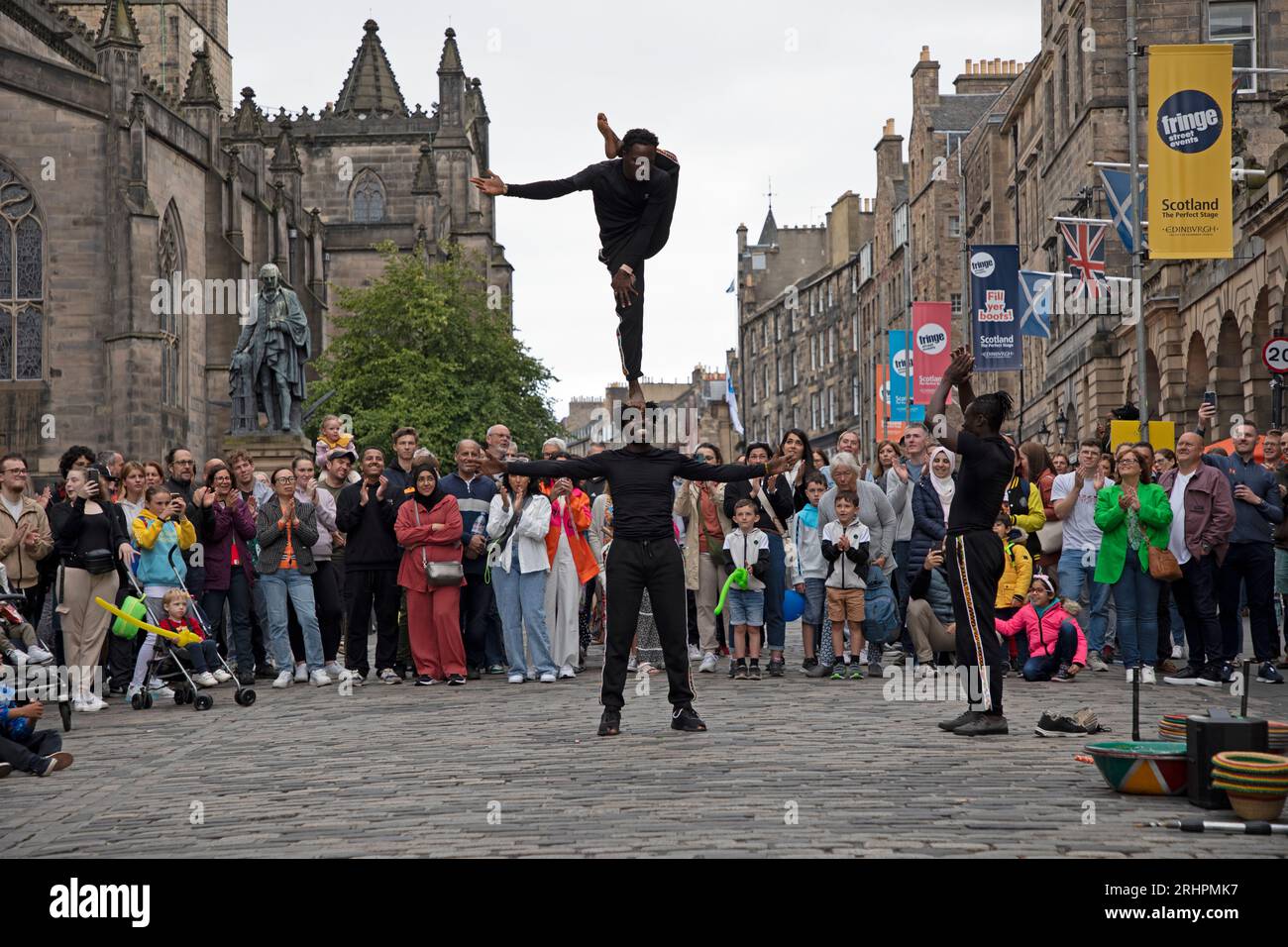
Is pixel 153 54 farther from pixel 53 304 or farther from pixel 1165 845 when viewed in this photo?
pixel 1165 845

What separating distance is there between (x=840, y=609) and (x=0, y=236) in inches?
1264

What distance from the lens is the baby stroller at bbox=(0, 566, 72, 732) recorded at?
38.4 ft

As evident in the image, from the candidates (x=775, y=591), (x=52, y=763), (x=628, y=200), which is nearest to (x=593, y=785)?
(x=628, y=200)

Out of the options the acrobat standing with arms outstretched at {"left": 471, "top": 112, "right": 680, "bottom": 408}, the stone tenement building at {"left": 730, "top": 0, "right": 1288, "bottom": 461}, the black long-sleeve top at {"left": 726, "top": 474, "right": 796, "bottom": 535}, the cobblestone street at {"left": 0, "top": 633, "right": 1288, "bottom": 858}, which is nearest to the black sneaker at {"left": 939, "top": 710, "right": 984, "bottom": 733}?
the cobblestone street at {"left": 0, "top": 633, "right": 1288, "bottom": 858}

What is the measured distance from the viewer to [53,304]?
134ft

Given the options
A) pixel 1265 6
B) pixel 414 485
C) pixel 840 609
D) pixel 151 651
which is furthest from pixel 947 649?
pixel 1265 6

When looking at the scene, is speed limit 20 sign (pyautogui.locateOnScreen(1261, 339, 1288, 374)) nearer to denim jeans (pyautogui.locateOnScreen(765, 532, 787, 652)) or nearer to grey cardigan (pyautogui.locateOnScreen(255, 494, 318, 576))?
denim jeans (pyautogui.locateOnScreen(765, 532, 787, 652))

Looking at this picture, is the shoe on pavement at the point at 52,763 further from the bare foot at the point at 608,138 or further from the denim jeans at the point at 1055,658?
the denim jeans at the point at 1055,658

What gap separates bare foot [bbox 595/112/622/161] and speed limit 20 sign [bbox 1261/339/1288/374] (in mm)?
14351

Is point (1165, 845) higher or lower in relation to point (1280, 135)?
lower

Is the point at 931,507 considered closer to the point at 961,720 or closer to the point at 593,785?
the point at 961,720

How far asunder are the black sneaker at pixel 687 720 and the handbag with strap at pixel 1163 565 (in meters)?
5.22

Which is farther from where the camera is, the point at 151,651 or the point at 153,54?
the point at 153,54
